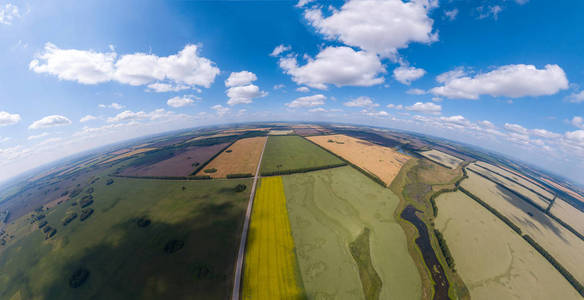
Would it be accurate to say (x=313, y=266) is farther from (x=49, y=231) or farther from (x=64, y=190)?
(x=64, y=190)

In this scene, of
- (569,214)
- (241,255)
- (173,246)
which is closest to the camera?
(241,255)

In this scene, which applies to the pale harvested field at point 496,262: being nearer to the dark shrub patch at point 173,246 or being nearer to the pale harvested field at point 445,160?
the dark shrub patch at point 173,246

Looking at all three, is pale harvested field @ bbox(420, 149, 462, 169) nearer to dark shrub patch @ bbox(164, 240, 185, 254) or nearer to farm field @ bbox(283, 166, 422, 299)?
farm field @ bbox(283, 166, 422, 299)

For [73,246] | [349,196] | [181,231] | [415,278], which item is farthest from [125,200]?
[415,278]

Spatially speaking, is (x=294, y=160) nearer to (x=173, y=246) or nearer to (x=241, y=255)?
(x=241, y=255)

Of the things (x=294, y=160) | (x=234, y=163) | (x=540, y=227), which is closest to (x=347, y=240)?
(x=294, y=160)

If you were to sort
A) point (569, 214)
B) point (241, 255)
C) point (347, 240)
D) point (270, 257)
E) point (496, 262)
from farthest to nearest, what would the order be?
point (569, 214), point (347, 240), point (496, 262), point (241, 255), point (270, 257)

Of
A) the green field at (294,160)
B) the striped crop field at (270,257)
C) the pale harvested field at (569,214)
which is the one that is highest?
the green field at (294,160)

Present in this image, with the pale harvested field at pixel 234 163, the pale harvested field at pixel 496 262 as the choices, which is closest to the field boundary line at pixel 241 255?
the pale harvested field at pixel 234 163
